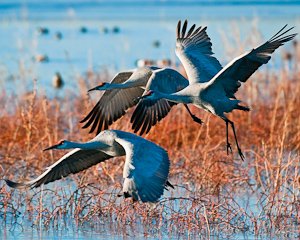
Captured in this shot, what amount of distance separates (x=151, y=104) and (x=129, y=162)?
1964 mm

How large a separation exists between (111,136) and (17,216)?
109 cm

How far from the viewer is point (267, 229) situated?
5.32 m

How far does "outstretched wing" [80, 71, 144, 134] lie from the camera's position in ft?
23.0

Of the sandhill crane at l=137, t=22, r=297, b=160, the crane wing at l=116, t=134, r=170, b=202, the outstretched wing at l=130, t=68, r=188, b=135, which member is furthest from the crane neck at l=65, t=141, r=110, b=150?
the outstretched wing at l=130, t=68, r=188, b=135

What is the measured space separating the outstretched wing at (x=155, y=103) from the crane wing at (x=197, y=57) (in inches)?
9.4

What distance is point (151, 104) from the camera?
22.5 feet

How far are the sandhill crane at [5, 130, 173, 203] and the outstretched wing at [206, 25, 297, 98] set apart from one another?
3.11ft

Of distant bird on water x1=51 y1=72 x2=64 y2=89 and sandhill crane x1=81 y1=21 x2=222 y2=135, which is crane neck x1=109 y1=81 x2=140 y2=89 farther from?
distant bird on water x1=51 y1=72 x2=64 y2=89

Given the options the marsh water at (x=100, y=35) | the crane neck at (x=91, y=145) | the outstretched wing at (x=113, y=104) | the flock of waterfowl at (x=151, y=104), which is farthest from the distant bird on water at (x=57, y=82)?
the crane neck at (x=91, y=145)

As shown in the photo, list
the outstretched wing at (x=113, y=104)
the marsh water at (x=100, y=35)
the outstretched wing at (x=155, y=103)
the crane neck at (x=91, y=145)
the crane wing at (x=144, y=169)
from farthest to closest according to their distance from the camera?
the outstretched wing at (x=113, y=104) → the outstretched wing at (x=155, y=103) → the marsh water at (x=100, y=35) → the crane neck at (x=91, y=145) → the crane wing at (x=144, y=169)

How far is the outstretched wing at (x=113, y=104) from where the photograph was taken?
23.0 ft

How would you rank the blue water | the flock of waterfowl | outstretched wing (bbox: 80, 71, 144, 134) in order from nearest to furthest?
the flock of waterfowl → outstretched wing (bbox: 80, 71, 144, 134) → the blue water

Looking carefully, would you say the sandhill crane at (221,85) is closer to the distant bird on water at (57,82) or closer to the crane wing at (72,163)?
the crane wing at (72,163)

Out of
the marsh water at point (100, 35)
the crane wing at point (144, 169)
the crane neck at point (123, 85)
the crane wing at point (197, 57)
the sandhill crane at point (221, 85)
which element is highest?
the marsh water at point (100, 35)
